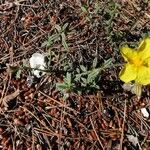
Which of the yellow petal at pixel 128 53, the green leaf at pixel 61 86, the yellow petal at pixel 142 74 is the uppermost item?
the yellow petal at pixel 128 53

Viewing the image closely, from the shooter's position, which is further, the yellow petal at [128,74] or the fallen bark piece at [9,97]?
the fallen bark piece at [9,97]

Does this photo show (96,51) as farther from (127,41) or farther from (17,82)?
(17,82)

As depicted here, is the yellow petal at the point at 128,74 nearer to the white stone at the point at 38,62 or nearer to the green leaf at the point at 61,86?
the green leaf at the point at 61,86

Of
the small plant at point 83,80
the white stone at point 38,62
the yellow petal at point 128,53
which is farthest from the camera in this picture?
the white stone at point 38,62

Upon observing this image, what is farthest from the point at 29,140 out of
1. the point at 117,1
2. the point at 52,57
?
the point at 117,1

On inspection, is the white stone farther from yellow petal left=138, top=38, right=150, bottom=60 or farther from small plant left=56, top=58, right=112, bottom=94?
yellow petal left=138, top=38, right=150, bottom=60

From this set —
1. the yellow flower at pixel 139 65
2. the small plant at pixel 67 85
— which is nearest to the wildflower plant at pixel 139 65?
the yellow flower at pixel 139 65

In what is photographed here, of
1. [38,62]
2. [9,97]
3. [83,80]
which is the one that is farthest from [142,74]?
[9,97]

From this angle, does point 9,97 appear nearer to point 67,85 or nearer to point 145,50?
point 67,85
